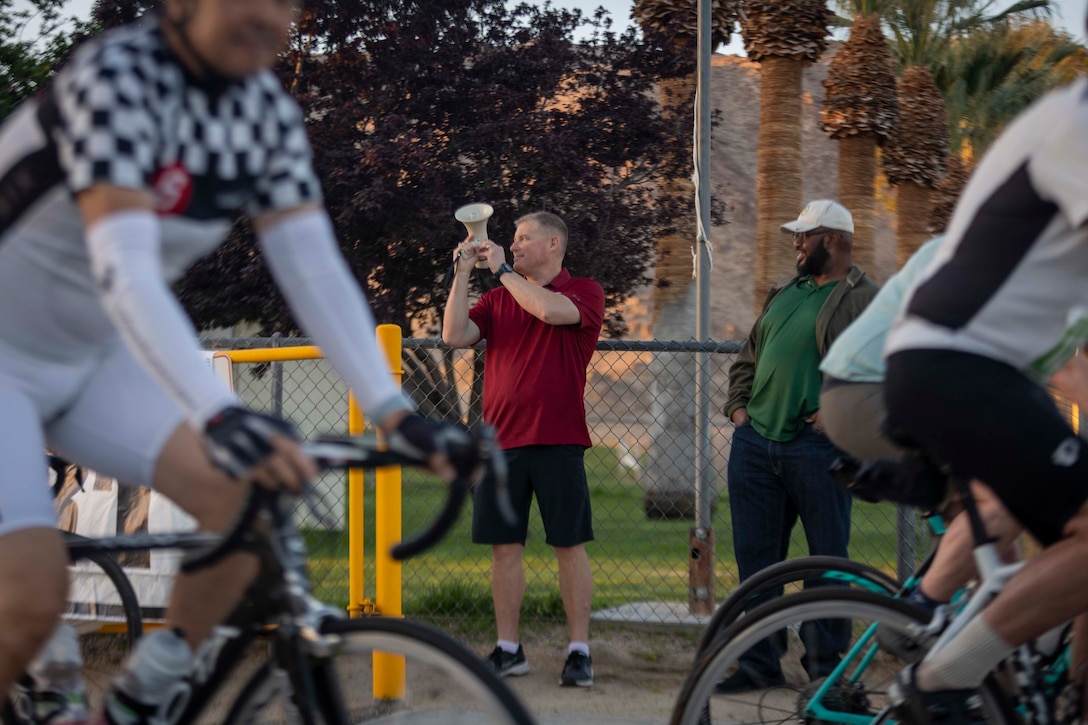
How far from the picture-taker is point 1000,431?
8.55ft

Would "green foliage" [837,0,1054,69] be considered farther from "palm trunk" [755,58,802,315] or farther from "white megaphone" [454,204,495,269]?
"white megaphone" [454,204,495,269]

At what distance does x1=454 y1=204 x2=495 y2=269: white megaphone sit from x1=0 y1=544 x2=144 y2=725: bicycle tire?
237cm

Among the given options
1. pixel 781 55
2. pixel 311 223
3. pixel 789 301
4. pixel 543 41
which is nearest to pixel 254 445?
pixel 311 223

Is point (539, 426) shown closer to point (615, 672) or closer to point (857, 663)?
point (615, 672)

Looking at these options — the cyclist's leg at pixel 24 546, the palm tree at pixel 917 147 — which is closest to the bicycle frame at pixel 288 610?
the cyclist's leg at pixel 24 546

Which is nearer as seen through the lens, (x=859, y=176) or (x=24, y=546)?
(x=24, y=546)

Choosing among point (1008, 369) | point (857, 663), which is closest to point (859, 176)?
point (857, 663)

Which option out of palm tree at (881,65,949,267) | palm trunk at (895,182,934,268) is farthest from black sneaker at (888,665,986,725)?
palm trunk at (895,182,934,268)

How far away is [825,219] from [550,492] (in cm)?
174

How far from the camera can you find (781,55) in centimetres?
1542

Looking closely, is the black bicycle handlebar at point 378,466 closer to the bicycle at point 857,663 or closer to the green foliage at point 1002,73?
the bicycle at point 857,663

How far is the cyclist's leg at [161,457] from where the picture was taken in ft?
7.75

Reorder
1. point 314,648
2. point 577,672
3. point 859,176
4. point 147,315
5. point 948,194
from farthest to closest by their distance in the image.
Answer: point 948,194 → point 859,176 → point 577,672 → point 314,648 → point 147,315

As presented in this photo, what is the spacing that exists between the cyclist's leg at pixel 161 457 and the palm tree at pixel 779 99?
533 inches
